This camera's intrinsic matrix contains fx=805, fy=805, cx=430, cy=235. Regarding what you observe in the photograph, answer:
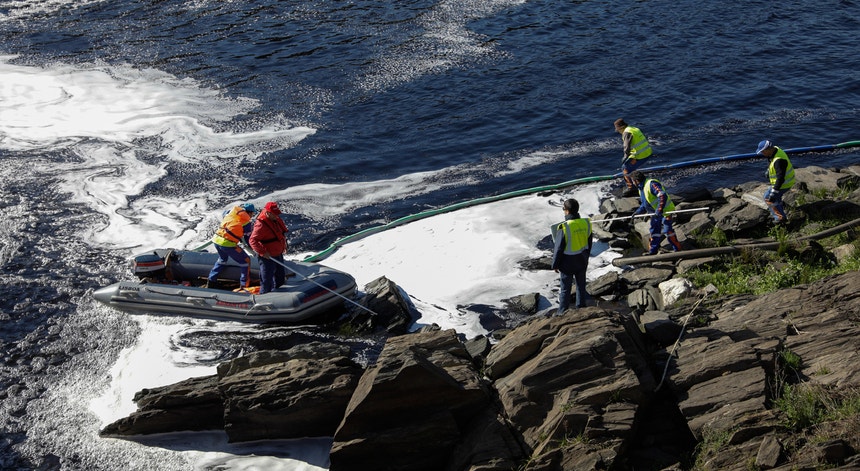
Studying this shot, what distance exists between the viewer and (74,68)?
28.4 meters

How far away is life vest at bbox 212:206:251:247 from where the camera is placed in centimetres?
1491

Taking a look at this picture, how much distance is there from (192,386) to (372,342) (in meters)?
3.42

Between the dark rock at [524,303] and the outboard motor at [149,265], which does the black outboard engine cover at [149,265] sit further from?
the dark rock at [524,303]

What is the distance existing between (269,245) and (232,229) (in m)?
0.77

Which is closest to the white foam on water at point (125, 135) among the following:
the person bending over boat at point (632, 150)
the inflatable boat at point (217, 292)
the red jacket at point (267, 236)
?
the inflatable boat at point (217, 292)

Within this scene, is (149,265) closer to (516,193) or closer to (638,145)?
(516,193)

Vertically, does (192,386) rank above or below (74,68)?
below

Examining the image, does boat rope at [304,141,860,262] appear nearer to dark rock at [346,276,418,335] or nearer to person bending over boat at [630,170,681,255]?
dark rock at [346,276,418,335]

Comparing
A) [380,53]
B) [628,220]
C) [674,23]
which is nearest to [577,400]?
[628,220]

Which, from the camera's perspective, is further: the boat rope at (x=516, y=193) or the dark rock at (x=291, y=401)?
the boat rope at (x=516, y=193)

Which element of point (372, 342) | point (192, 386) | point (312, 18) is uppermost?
point (312, 18)

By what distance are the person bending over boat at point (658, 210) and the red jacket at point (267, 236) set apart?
22.9 ft

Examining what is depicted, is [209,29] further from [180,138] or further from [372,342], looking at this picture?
[372,342]

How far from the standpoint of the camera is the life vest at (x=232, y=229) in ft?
48.9
